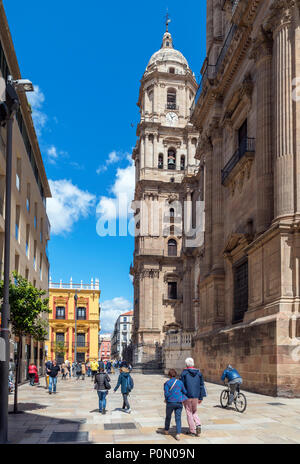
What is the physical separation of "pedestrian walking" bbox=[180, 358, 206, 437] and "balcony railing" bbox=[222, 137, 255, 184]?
44.5 ft

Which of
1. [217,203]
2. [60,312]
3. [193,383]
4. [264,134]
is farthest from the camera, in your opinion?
[60,312]

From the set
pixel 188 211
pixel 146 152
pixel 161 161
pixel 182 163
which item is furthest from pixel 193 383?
pixel 182 163

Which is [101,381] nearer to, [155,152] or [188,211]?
[188,211]

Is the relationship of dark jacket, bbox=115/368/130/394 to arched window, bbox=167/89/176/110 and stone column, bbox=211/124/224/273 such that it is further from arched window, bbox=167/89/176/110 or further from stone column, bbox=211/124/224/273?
arched window, bbox=167/89/176/110

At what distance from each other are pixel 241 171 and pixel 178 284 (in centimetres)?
3827

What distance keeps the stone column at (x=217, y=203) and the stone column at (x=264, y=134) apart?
7.17 m

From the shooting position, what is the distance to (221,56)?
2814 cm

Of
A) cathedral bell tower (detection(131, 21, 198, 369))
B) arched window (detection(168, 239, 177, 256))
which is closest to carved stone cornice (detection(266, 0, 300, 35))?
cathedral bell tower (detection(131, 21, 198, 369))

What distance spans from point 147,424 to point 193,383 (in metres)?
2.23

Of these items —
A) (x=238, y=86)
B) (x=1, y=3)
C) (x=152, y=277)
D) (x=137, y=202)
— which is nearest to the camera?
(x=1, y=3)

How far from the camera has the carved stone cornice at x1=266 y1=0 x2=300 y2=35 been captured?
18766mm

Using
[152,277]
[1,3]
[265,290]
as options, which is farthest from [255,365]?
[152,277]

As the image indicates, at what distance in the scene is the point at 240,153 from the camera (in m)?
23.5

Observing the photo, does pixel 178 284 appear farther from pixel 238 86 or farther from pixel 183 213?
pixel 238 86
